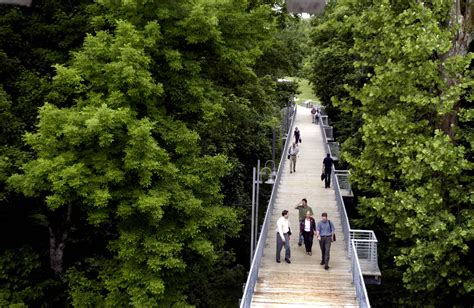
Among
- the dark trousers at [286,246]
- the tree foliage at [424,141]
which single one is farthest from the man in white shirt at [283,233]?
the tree foliage at [424,141]

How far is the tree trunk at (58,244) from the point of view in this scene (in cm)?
1848

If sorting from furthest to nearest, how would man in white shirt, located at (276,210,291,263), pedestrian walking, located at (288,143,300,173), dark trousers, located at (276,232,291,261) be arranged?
pedestrian walking, located at (288,143,300,173) < dark trousers, located at (276,232,291,261) < man in white shirt, located at (276,210,291,263)

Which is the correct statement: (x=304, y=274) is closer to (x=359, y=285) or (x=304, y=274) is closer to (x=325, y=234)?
(x=325, y=234)

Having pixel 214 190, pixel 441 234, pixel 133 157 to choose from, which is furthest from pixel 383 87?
pixel 133 157

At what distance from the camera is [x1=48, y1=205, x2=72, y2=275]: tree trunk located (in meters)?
18.5

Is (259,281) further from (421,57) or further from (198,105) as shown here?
(421,57)

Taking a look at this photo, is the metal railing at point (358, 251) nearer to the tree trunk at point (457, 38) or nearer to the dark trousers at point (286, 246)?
the dark trousers at point (286, 246)

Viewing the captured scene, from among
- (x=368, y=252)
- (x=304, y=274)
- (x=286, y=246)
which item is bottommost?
(x=304, y=274)

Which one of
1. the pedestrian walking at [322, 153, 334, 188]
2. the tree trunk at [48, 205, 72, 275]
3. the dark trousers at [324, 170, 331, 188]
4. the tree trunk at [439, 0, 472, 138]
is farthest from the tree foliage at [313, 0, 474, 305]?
the tree trunk at [48, 205, 72, 275]

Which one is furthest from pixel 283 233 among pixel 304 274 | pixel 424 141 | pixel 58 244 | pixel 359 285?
pixel 58 244

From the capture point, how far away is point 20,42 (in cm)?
1800

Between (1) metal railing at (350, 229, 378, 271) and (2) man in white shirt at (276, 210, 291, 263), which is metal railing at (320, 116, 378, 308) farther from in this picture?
(2) man in white shirt at (276, 210, 291, 263)

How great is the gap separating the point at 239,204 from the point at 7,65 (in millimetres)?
17318

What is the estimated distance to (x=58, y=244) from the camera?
61.2 ft
